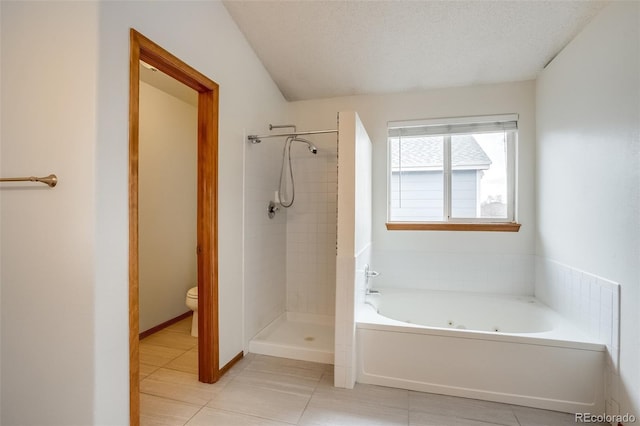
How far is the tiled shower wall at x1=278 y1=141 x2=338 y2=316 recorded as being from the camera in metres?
3.08

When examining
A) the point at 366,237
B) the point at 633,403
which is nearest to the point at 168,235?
the point at 366,237

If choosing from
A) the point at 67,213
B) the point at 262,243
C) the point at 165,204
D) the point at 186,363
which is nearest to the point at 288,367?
the point at 186,363

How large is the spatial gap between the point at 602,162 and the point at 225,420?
2648mm

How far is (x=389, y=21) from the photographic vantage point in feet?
7.02

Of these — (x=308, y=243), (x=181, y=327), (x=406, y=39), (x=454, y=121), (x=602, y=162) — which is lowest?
(x=181, y=327)

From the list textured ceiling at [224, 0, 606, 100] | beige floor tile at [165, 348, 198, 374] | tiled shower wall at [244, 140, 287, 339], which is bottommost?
beige floor tile at [165, 348, 198, 374]

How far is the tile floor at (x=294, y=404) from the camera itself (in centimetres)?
171

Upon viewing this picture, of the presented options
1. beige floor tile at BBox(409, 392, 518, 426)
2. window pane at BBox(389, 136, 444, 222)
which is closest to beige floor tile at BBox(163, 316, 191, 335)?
beige floor tile at BBox(409, 392, 518, 426)

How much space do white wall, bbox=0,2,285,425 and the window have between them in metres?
2.27

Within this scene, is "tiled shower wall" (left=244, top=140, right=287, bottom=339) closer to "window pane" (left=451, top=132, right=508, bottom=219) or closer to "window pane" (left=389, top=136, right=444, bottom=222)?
"window pane" (left=389, top=136, right=444, bottom=222)

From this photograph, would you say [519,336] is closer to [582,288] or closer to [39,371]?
[582,288]

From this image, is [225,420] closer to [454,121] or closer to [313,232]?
[313,232]

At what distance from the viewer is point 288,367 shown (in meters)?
2.31

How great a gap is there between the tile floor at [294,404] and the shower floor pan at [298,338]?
13 cm
